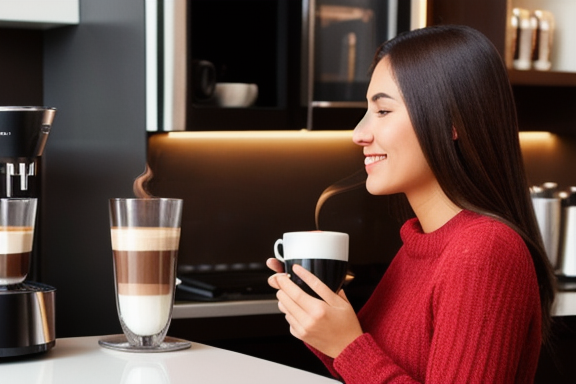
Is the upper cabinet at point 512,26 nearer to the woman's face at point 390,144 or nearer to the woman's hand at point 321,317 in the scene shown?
the woman's face at point 390,144

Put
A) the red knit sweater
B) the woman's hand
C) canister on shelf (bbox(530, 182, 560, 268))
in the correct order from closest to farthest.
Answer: the red knit sweater
the woman's hand
canister on shelf (bbox(530, 182, 560, 268))

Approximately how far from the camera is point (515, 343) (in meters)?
1.32

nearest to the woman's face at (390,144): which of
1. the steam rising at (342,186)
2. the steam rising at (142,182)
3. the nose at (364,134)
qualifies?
the nose at (364,134)

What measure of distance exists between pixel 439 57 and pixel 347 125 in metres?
1.15

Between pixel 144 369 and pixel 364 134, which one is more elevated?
pixel 364 134

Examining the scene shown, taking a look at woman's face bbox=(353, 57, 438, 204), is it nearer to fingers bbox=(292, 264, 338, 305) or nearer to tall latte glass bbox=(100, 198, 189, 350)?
fingers bbox=(292, 264, 338, 305)

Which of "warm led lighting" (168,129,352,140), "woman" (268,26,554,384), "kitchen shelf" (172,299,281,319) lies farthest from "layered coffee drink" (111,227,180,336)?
"warm led lighting" (168,129,352,140)

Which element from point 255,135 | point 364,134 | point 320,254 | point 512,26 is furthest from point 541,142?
point 320,254

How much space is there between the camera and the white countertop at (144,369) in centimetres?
143

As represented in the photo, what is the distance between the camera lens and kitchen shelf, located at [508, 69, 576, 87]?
9.51ft

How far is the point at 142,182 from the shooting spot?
2.36 metres

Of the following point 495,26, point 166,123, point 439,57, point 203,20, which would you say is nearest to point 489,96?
point 439,57

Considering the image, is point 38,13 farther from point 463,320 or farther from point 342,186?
point 463,320

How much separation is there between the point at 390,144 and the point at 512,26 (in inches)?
64.2
